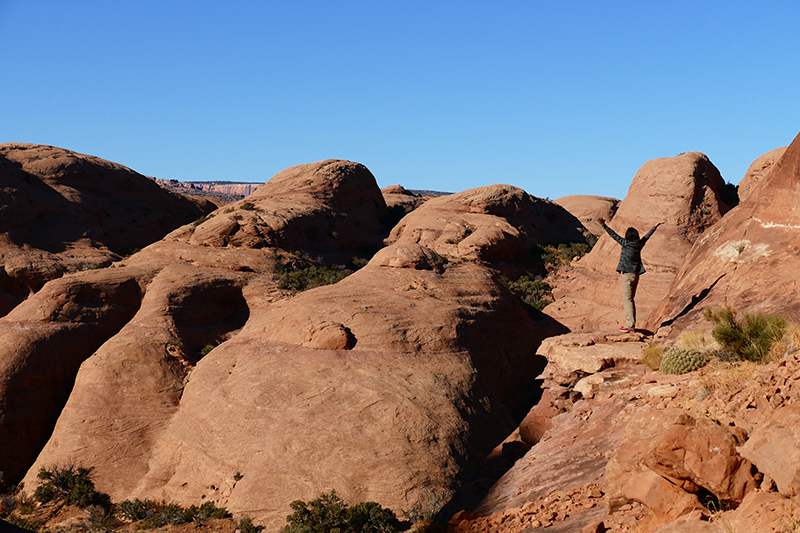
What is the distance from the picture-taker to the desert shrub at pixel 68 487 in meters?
18.4

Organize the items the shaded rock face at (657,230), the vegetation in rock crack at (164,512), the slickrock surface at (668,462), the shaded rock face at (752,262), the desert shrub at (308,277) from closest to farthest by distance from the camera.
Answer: the slickrock surface at (668,462) → the shaded rock face at (752,262) → the vegetation in rock crack at (164,512) → the shaded rock face at (657,230) → the desert shrub at (308,277)

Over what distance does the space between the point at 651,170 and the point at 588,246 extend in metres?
10.2

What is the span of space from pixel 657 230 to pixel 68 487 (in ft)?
89.6

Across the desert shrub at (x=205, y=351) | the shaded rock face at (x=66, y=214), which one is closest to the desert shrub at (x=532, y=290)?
the desert shrub at (x=205, y=351)

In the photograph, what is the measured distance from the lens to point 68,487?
18953 millimetres

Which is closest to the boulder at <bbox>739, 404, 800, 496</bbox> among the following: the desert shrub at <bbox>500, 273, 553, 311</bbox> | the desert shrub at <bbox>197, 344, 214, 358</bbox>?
the desert shrub at <bbox>197, 344, 214, 358</bbox>

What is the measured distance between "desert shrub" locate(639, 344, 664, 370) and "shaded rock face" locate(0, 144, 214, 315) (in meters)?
29.0

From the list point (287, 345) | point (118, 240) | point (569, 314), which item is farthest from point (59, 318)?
point (569, 314)

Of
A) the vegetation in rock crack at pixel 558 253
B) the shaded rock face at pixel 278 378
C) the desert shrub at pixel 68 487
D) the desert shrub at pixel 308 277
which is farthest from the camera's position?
the vegetation in rock crack at pixel 558 253

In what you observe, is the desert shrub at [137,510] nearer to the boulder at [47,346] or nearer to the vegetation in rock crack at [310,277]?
the boulder at [47,346]

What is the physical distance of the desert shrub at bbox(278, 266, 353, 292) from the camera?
28.5 m

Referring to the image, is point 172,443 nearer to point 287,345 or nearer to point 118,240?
point 287,345

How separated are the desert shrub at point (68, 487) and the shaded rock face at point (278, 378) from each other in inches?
15.6

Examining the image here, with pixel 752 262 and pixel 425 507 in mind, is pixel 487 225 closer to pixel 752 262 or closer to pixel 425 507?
pixel 752 262
